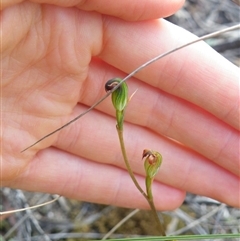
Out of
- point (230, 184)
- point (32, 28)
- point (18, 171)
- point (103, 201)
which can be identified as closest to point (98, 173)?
point (103, 201)

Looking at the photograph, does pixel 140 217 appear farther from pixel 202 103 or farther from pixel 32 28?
pixel 32 28

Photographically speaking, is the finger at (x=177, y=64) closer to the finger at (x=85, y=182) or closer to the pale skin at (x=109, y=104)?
the pale skin at (x=109, y=104)

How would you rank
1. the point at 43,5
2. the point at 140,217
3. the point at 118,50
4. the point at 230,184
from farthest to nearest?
the point at 140,217, the point at 230,184, the point at 118,50, the point at 43,5

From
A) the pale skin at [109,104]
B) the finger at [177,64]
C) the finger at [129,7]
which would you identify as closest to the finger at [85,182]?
the pale skin at [109,104]

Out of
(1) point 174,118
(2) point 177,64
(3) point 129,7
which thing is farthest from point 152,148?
(3) point 129,7

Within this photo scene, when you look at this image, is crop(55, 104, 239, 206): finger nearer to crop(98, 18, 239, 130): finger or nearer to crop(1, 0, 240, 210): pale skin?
crop(1, 0, 240, 210): pale skin

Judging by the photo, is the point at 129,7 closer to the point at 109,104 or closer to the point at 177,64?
the point at 177,64

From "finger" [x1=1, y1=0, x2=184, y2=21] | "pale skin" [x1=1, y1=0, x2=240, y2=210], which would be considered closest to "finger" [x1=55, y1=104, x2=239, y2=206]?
"pale skin" [x1=1, y1=0, x2=240, y2=210]
